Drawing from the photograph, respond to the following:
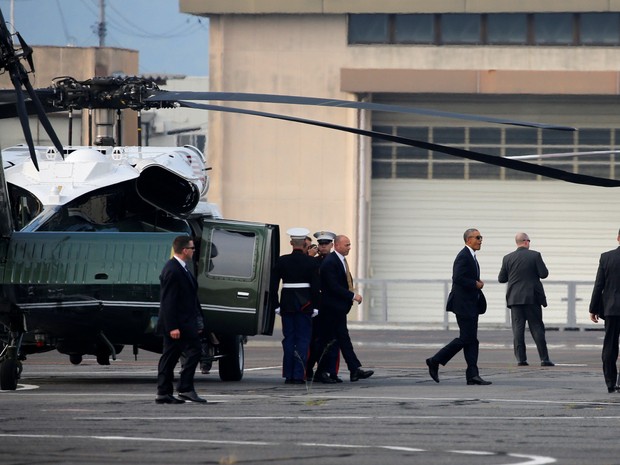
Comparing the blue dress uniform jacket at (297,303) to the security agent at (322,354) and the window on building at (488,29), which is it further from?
the window on building at (488,29)

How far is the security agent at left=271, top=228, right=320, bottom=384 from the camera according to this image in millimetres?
16922

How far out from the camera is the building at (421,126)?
3859cm

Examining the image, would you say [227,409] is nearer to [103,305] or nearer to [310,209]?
[103,305]

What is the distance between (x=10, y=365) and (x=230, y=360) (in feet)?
9.73

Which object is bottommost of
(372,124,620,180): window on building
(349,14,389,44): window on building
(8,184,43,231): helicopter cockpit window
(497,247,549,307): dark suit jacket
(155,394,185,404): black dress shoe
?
(155,394,185,404): black dress shoe

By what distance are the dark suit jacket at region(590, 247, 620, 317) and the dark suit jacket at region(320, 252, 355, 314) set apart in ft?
9.62

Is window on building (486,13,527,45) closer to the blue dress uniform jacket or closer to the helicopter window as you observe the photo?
the helicopter window

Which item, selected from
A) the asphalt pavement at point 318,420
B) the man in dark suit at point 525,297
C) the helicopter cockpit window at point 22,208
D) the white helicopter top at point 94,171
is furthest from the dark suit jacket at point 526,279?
the helicopter cockpit window at point 22,208

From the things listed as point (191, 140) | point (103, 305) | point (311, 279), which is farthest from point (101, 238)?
point (191, 140)

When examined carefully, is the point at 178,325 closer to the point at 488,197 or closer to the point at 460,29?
the point at 460,29

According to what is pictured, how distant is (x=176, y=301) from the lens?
1410cm

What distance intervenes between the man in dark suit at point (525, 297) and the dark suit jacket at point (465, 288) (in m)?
4.27

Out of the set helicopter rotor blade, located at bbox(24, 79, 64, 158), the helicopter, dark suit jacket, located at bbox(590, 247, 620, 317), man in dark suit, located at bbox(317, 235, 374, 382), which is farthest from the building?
helicopter rotor blade, located at bbox(24, 79, 64, 158)

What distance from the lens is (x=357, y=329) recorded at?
114 feet
